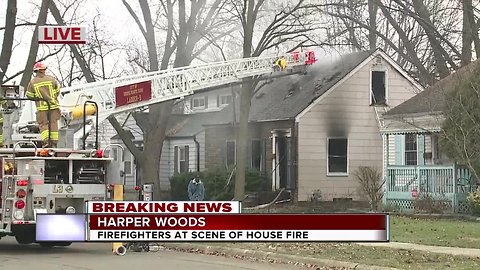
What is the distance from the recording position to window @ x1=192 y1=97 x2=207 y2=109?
41.7 meters

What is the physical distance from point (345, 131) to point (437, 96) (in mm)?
7264

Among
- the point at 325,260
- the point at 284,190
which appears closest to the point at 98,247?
the point at 325,260

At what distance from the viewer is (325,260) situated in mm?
13336

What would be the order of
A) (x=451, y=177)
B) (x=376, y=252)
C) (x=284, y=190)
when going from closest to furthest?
(x=376, y=252) < (x=451, y=177) < (x=284, y=190)

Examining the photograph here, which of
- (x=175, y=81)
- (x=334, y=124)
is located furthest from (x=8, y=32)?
(x=334, y=124)

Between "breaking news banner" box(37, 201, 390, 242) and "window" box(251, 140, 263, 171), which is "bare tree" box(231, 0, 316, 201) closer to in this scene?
"window" box(251, 140, 263, 171)

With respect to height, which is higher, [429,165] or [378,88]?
[378,88]

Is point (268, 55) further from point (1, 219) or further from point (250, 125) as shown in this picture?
point (1, 219)

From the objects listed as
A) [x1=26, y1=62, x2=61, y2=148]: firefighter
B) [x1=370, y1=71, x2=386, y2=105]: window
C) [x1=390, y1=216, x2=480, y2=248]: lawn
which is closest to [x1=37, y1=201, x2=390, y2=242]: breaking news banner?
[x1=26, y1=62, x2=61, y2=148]: firefighter

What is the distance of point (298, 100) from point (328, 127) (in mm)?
1703

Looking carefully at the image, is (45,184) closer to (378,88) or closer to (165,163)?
(378,88)

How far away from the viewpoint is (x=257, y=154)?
33938 mm

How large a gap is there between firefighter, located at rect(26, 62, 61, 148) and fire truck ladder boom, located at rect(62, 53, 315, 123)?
1.52m

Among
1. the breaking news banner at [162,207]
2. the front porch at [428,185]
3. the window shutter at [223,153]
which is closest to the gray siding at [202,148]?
the window shutter at [223,153]
